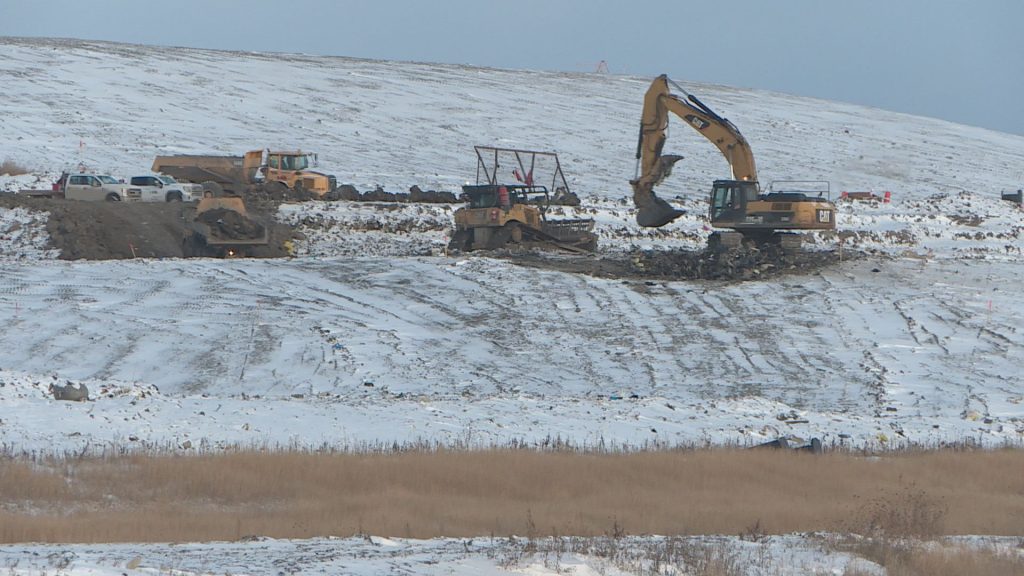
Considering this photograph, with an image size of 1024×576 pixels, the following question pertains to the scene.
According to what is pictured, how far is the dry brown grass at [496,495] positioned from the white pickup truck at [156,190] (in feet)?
83.5

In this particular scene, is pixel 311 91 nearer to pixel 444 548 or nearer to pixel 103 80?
pixel 103 80

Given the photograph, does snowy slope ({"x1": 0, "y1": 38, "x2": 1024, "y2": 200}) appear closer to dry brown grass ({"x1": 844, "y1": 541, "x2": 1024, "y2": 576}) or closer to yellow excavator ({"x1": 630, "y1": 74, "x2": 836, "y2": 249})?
yellow excavator ({"x1": 630, "y1": 74, "x2": 836, "y2": 249})

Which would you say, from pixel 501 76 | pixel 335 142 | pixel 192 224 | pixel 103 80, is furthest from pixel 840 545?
pixel 501 76

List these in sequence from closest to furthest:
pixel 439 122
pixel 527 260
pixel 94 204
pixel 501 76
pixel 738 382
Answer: pixel 738 382
pixel 527 260
pixel 94 204
pixel 439 122
pixel 501 76

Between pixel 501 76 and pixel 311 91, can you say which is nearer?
pixel 311 91

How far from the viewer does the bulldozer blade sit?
2956cm

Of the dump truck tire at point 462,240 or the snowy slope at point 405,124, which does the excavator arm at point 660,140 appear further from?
the snowy slope at point 405,124

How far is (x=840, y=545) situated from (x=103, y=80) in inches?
2365

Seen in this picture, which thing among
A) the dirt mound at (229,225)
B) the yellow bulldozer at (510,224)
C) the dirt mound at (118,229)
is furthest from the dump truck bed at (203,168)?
the yellow bulldozer at (510,224)

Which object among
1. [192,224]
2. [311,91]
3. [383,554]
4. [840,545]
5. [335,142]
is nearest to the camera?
[383,554]

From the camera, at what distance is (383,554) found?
9766mm

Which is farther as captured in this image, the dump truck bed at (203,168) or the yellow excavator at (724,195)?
the dump truck bed at (203,168)

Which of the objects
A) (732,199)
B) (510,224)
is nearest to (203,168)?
(510,224)

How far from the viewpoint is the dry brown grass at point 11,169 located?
41941mm
